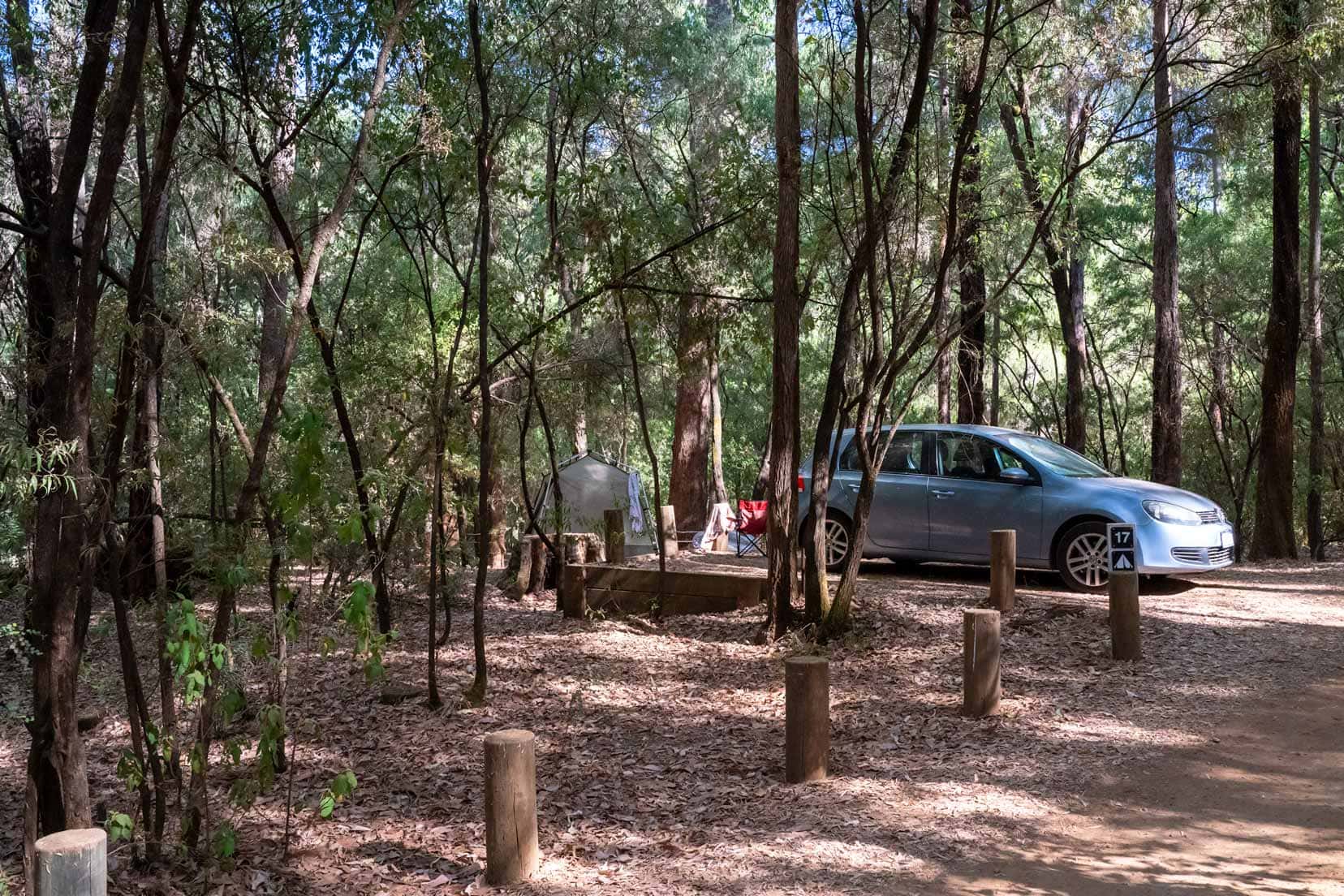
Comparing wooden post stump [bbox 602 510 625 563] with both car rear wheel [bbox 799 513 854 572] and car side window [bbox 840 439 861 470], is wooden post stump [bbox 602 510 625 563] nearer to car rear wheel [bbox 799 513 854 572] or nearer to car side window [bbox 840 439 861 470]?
car rear wheel [bbox 799 513 854 572]

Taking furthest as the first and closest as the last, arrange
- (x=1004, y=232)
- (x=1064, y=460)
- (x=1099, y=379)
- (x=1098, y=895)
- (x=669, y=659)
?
1. (x=1099, y=379)
2. (x=1004, y=232)
3. (x=1064, y=460)
4. (x=669, y=659)
5. (x=1098, y=895)

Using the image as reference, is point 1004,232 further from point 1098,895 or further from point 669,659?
point 1098,895

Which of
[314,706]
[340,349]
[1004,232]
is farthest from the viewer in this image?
[1004,232]

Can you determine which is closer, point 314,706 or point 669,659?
point 314,706

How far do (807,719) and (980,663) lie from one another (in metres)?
1.54

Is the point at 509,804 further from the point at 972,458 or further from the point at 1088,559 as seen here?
the point at 972,458

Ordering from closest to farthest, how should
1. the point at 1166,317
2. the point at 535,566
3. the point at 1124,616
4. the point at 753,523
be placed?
the point at 1124,616, the point at 535,566, the point at 1166,317, the point at 753,523

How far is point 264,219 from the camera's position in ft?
40.4

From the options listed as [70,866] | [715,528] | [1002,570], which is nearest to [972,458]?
[1002,570]

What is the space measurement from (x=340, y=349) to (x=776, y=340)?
3.90 metres

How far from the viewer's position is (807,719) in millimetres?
6055

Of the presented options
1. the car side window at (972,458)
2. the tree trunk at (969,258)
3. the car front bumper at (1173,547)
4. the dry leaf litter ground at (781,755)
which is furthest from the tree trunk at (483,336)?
the car front bumper at (1173,547)

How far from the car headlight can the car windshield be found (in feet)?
2.49

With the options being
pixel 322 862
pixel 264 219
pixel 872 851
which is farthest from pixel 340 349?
pixel 872 851
